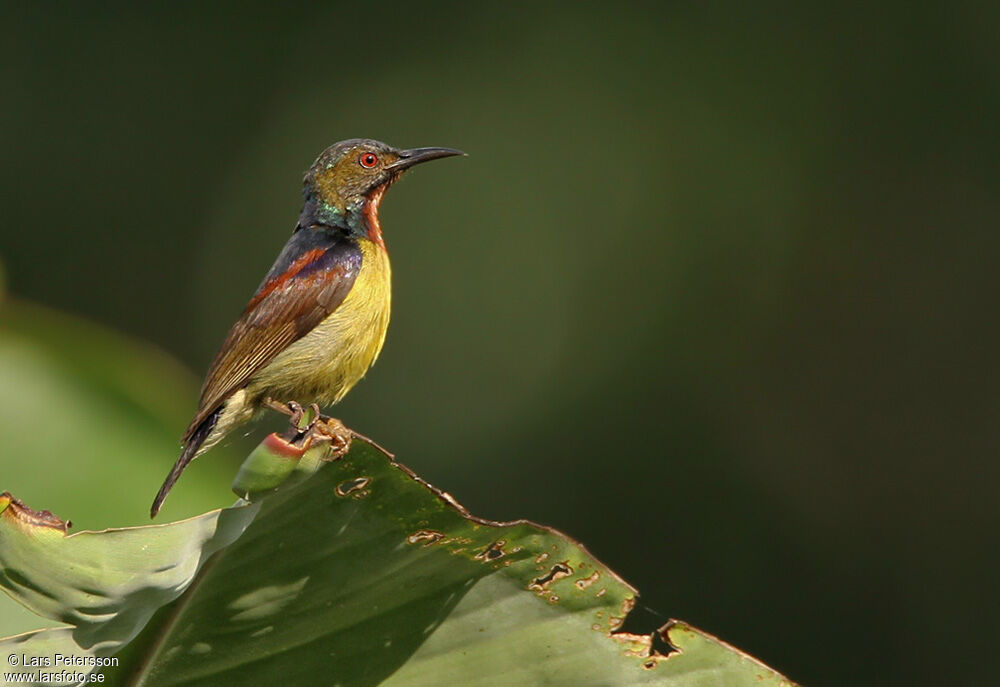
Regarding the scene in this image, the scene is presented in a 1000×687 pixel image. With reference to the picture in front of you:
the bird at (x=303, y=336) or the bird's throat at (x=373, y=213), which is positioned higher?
the bird's throat at (x=373, y=213)

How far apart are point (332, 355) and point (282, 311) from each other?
0.66ft

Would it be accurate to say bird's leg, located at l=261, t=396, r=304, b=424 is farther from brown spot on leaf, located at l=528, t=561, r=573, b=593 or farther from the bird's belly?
brown spot on leaf, located at l=528, t=561, r=573, b=593

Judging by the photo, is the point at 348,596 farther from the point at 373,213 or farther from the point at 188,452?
the point at 373,213

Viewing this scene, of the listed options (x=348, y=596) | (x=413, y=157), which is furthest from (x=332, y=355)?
(x=348, y=596)

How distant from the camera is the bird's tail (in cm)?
315

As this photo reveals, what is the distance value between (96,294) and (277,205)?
2.35 meters

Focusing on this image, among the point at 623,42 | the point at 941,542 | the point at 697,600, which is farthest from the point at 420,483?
the point at 623,42

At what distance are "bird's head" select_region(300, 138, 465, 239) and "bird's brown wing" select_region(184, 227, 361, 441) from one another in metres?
0.33

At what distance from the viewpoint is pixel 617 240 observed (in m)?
13.1

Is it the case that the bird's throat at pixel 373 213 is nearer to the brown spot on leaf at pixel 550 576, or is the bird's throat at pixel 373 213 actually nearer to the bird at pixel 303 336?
the bird at pixel 303 336

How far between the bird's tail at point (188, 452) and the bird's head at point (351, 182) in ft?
3.22

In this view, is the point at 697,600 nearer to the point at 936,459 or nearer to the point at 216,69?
the point at 936,459

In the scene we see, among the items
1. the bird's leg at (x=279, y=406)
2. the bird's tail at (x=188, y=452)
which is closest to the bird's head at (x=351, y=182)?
the bird's leg at (x=279, y=406)

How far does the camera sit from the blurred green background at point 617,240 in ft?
32.7
